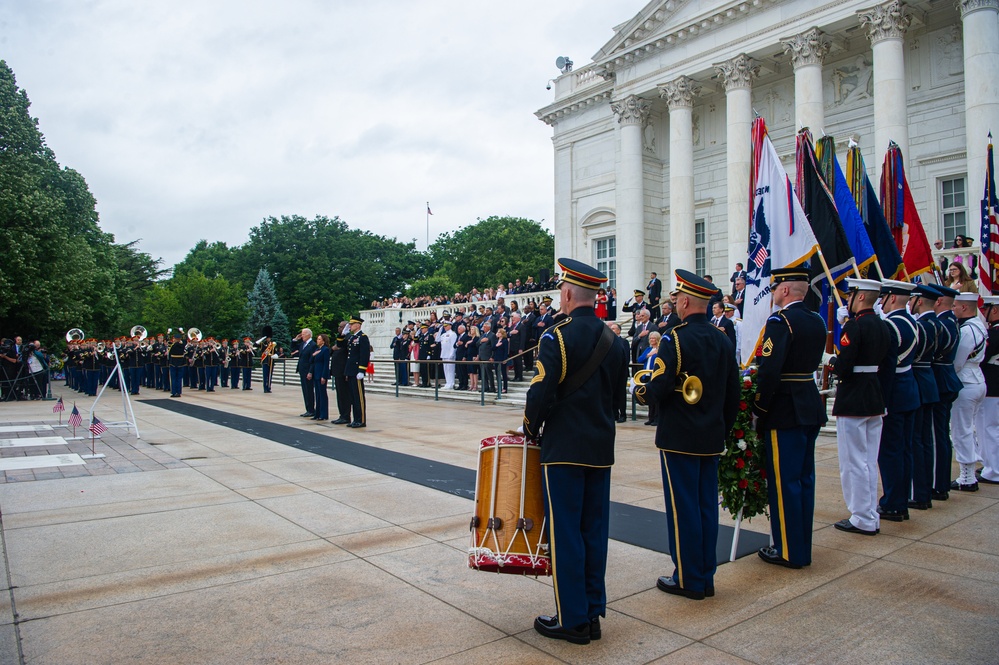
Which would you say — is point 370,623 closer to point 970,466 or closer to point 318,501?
point 318,501

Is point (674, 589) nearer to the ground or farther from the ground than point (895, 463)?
nearer to the ground

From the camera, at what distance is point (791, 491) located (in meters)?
5.32

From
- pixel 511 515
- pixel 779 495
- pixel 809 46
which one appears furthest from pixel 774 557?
pixel 809 46

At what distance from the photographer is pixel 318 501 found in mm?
7535

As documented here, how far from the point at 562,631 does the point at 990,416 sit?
7.11 m

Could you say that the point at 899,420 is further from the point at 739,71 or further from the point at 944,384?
the point at 739,71

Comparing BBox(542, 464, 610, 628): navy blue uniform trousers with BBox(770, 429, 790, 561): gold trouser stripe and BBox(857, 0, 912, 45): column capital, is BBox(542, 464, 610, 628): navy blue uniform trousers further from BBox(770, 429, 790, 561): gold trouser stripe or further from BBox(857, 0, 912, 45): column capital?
BBox(857, 0, 912, 45): column capital

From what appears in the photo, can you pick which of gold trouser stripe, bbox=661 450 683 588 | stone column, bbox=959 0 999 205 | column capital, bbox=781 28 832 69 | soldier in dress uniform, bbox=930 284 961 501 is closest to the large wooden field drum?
gold trouser stripe, bbox=661 450 683 588

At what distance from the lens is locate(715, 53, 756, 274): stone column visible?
1066 inches

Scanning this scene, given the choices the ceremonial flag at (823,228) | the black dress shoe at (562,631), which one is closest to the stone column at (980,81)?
the ceremonial flag at (823,228)

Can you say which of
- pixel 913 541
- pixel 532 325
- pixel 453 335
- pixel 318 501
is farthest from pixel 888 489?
pixel 453 335

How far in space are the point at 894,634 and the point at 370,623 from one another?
303 cm

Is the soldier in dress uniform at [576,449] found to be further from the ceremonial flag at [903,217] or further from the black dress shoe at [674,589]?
the ceremonial flag at [903,217]

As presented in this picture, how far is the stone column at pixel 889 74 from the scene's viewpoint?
23.3 metres
